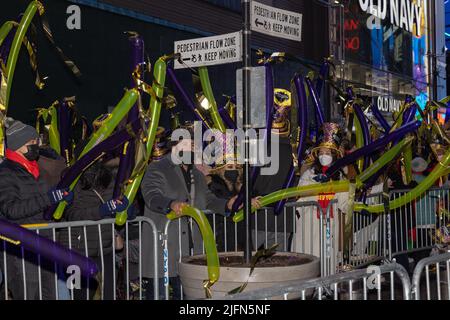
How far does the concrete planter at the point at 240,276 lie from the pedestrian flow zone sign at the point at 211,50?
5.01ft

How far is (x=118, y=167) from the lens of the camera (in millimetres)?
5703

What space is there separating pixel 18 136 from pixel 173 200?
1.30 m

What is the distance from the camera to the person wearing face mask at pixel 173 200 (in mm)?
5918

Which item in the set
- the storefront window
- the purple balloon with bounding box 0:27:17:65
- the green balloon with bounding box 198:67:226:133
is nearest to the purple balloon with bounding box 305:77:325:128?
the green balloon with bounding box 198:67:226:133

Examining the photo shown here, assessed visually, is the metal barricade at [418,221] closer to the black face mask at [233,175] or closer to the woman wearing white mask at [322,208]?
the woman wearing white mask at [322,208]

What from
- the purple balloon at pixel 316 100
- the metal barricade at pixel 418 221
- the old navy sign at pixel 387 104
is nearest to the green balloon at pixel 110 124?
the purple balloon at pixel 316 100

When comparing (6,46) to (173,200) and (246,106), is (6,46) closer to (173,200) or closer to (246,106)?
(173,200)

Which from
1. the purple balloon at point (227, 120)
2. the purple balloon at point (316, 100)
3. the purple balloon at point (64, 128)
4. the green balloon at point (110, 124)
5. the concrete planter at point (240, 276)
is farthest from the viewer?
the purple balloon at point (316, 100)

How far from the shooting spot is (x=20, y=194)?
17.2 feet

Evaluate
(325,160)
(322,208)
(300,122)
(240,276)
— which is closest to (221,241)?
(322,208)

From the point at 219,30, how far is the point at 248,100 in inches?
390

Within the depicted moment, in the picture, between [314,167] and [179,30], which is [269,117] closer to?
[314,167]

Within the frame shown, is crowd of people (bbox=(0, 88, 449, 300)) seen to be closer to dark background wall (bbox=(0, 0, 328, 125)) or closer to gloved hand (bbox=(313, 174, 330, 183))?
gloved hand (bbox=(313, 174, 330, 183))
